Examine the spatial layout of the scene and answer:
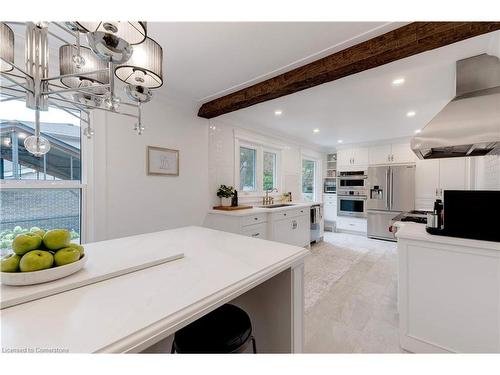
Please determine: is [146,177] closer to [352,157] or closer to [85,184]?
[85,184]

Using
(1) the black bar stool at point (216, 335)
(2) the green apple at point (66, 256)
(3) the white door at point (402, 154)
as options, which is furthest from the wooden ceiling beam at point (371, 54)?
(3) the white door at point (402, 154)

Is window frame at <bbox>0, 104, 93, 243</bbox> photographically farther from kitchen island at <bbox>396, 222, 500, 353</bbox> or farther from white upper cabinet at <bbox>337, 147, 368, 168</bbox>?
white upper cabinet at <bbox>337, 147, 368, 168</bbox>

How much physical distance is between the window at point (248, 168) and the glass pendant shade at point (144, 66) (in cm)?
277

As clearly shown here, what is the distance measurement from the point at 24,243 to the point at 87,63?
918 millimetres

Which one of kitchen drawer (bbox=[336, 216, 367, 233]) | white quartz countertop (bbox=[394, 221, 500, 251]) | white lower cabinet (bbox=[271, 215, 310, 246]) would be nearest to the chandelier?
white quartz countertop (bbox=[394, 221, 500, 251])

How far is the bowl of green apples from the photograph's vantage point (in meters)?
0.70

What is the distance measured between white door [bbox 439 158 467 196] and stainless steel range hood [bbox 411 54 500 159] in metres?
2.60

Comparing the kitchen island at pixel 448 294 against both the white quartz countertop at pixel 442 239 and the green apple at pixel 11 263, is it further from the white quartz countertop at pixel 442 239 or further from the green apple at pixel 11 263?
the green apple at pixel 11 263

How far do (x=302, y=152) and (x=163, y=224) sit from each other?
12.6ft

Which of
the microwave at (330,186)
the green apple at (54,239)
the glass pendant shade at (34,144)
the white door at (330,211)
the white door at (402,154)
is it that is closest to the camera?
the green apple at (54,239)

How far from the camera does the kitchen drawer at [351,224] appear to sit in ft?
17.0

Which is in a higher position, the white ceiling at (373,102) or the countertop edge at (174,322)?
the white ceiling at (373,102)
